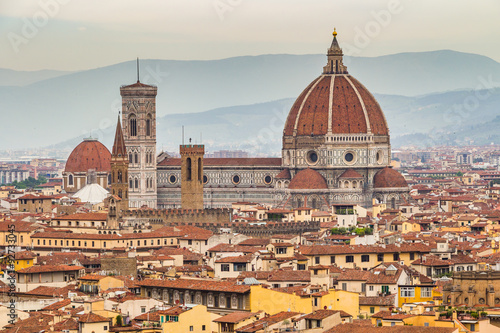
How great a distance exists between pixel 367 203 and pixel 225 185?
1412cm

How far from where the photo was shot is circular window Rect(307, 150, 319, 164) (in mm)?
130250

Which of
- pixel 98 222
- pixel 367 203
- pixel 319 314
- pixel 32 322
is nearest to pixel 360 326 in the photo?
pixel 319 314

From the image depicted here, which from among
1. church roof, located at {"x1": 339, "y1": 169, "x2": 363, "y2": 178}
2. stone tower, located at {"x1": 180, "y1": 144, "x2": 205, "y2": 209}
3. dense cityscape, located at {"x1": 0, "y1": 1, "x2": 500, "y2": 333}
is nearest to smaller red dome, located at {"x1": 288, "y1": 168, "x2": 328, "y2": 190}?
dense cityscape, located at {"x1": 0, "y1": 1, "x2": 500, "y2": 333}

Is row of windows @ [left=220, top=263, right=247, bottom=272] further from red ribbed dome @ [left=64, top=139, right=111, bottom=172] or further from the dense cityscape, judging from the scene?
red ribbed dome @ [left=64, top=139, right=111, bottom=172]

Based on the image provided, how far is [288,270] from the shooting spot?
5494 centimetres

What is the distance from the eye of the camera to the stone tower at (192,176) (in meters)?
123

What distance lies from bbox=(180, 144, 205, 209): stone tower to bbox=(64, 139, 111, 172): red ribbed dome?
1126 inches

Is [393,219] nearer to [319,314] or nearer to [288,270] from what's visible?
[288,270]

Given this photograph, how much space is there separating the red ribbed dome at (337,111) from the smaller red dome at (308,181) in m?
5.27

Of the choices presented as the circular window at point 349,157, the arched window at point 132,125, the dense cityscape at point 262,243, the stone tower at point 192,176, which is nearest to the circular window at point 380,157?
the dense cityscape at point 262,243

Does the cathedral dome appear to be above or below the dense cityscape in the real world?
above

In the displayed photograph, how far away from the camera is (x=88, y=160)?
15388cm

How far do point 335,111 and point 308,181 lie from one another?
799 centimetres

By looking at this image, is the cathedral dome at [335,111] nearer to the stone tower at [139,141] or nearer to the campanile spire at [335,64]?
the campanile spire at [335,64]
